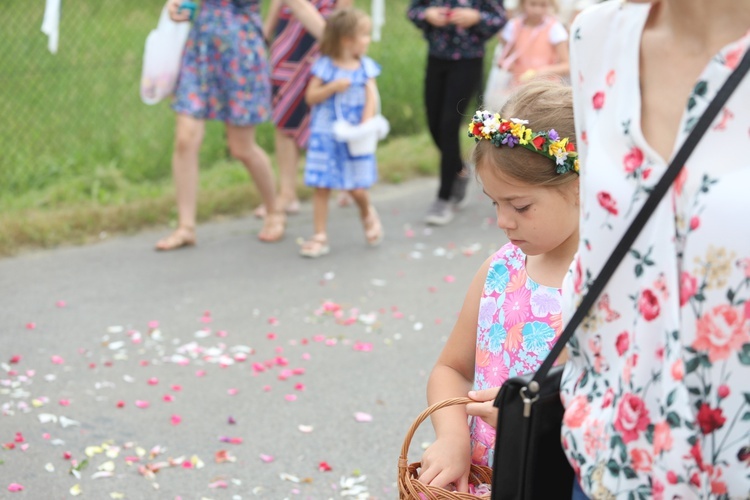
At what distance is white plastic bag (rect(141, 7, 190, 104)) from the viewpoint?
6434 mm

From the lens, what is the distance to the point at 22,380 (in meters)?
4.68

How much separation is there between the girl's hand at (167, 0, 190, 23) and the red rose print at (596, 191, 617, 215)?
5.13 m

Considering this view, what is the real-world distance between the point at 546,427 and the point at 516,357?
570 millimetres

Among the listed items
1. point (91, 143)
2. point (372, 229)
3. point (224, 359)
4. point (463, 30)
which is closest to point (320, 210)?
point (372, 229)

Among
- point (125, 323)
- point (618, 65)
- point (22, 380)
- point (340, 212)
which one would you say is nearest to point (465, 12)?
point (340, 212)

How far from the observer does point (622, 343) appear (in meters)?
1.66

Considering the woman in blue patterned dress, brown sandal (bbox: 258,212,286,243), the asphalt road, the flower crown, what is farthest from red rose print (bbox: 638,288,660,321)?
brown sandal (bbox: 258,212,286,243)

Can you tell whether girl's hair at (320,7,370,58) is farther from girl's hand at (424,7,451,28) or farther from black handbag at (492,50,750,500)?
black handbag at (492,50,750,500)

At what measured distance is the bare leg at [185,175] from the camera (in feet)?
21.5

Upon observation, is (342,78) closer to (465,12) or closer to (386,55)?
(465,12)

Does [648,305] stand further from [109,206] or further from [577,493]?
[109,206]

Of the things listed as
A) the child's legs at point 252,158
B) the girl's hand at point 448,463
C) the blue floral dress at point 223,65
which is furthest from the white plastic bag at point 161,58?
the girl's hand at point 448,463

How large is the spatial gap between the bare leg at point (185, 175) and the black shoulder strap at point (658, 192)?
510cm

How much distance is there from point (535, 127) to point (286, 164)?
527cm
